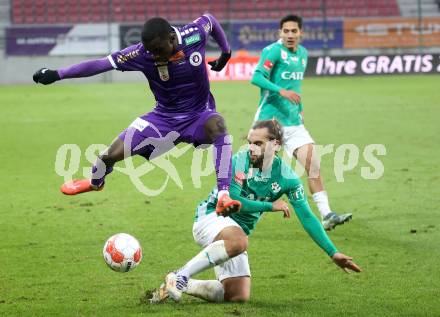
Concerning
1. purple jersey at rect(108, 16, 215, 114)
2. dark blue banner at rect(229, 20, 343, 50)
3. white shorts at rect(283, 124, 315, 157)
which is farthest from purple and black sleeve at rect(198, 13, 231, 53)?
dark blue banner at rect(229, 20, 343, 50)

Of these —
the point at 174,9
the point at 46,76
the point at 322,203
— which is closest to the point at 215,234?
the point at 46,76

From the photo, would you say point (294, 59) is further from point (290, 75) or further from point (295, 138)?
point (295, 138)

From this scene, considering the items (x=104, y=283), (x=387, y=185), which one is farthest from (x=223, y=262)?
(x=387, y=185)

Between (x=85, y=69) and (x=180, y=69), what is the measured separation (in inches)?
32.9

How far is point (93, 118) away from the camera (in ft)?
68.7

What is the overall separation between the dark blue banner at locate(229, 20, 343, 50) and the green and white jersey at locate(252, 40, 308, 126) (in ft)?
77.3

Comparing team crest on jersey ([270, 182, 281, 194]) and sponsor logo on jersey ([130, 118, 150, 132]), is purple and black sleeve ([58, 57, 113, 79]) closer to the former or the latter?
sponsor logo on jersey ([130, 118, 150, 132])

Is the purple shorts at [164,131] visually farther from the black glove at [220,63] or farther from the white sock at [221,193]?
the white sock at [221,193]

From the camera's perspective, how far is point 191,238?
9414 mm

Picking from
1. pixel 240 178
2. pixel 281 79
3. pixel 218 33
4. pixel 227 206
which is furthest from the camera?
pixel 281 79

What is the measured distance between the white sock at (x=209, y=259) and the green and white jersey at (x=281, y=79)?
4.04 metres

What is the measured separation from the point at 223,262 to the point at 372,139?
10587 millimetres

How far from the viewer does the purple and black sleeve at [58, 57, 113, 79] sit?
7.92 metres

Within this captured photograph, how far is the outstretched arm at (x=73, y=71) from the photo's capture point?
7836mm
